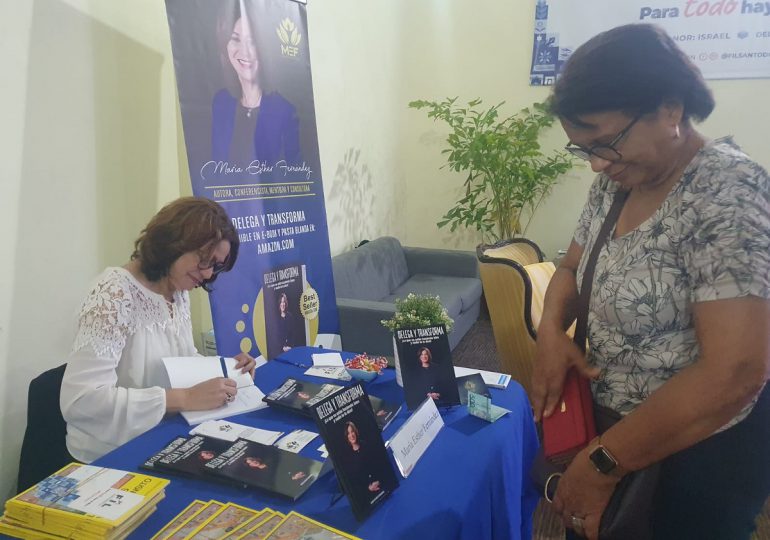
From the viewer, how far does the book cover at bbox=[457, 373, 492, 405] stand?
1.33m

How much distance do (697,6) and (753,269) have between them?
444cm

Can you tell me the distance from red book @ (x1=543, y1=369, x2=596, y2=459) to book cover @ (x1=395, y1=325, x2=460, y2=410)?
311mm

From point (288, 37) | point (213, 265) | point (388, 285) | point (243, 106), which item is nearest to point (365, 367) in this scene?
point (213, 265)

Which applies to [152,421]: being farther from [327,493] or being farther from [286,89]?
[286,89]

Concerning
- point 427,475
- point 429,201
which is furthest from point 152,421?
point 429,201

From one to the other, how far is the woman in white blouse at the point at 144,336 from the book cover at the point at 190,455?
0.57 feet

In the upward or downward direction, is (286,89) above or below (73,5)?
below

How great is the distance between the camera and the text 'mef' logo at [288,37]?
2.35m

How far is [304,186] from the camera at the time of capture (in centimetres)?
256

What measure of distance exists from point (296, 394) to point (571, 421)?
0.70m

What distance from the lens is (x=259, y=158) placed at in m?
2.23

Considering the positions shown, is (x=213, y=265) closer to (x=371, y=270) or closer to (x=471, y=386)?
(x=471, y=386)

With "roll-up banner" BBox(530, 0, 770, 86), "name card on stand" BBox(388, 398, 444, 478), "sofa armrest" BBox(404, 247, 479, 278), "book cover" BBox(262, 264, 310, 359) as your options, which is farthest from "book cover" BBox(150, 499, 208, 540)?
"roll-up banner" BBox(530, 0, 770, 86)

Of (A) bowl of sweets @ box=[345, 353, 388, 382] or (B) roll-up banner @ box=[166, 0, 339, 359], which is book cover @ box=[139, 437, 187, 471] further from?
(B) roll-up banner @ box=[166, 0, 339, 359]
